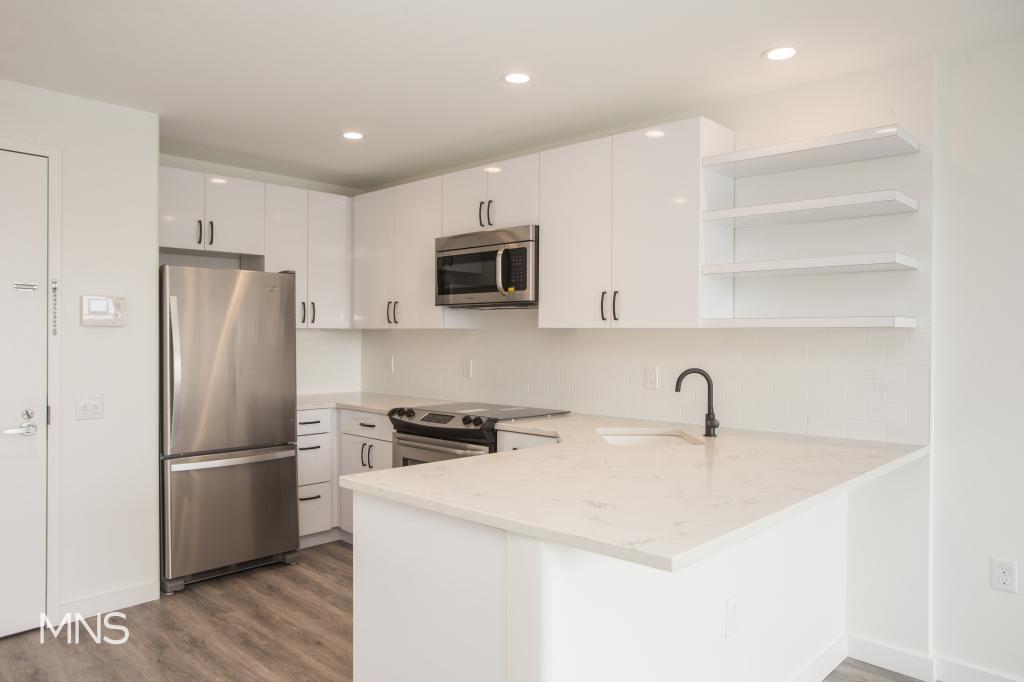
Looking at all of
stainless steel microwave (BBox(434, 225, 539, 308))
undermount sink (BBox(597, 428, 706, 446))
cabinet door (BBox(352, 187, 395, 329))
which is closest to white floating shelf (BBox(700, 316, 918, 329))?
undermount sink (BBox(597, 428, 706, 446))

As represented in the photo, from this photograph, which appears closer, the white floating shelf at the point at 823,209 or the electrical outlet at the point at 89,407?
the white floating shelf at the point at 823,209

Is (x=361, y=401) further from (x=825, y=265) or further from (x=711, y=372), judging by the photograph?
(x=825, y=265)

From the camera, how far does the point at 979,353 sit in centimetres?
270

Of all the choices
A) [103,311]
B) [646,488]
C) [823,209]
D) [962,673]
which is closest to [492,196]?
[823,209]

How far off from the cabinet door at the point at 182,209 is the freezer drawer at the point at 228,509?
4.32ft

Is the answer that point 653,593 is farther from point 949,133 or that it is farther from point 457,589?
point 949,133

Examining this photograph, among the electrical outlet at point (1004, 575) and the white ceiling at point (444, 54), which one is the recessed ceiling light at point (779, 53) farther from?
the electrical outlet at point (1004, 575)

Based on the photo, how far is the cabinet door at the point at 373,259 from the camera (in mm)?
4629

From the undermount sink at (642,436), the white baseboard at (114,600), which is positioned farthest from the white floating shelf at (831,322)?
the white baseboard at (114,600)

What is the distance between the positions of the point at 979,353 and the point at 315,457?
3.58m

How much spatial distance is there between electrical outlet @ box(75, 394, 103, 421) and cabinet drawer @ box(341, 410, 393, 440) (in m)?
1.44

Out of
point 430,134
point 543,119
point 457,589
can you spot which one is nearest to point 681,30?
point 543,119

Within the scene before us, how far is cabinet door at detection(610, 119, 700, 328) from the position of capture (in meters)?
3.06

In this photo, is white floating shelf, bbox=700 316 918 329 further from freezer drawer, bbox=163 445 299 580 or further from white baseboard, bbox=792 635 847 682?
freezer drawer, bbox=163 445 299 580
